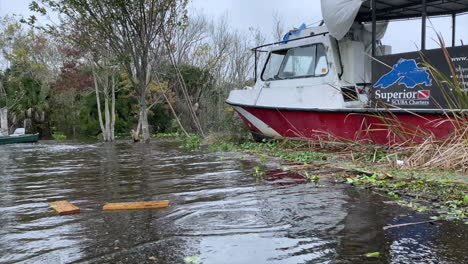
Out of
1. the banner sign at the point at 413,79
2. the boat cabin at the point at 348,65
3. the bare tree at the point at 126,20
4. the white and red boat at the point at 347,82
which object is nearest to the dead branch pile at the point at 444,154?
the white and red boat at the point at 347,82

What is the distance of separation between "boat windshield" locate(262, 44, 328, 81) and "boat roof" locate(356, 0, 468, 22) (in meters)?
1.29

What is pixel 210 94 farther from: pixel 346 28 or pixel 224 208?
pixel 224 208

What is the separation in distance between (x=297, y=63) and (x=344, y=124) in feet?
7.36

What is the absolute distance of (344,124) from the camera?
8.82 m

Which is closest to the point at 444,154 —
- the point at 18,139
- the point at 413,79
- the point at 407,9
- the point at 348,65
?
the point at 413,79

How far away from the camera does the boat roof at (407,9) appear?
9258 mm

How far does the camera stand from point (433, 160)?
581 centimetres

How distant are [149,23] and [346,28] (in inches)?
330

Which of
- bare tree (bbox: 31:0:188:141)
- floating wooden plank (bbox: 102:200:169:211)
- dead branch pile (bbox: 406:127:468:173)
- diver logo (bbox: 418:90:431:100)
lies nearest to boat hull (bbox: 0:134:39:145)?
bare tree (bbox: 31:0:188:141)

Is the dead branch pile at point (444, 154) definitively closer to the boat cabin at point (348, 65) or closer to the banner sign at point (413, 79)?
the banner sign at point (413, 79)

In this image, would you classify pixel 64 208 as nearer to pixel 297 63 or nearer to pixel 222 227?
pixel 222 227

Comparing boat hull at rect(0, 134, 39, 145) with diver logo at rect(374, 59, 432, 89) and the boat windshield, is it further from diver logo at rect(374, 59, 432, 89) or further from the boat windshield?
diver logo at rect(374, 59, 432, 89)

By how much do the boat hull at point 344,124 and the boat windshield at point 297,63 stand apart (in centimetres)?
99

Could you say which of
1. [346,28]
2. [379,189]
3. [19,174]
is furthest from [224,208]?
[346,28]
